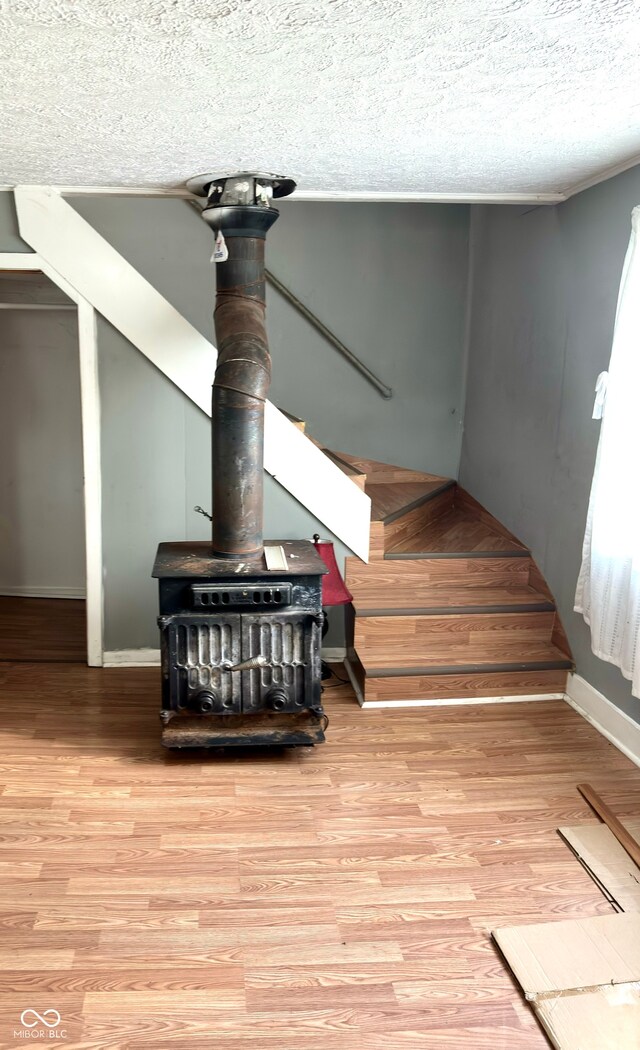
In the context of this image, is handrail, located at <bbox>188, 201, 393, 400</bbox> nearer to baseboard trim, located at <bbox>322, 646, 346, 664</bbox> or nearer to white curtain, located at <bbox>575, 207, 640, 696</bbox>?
baseboard trim, located at <bbox>322, 646, 346, 664</bbox>

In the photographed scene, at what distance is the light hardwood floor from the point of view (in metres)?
2.03

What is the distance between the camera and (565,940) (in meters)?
2.28

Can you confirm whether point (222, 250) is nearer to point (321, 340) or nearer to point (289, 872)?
point (321, 340)

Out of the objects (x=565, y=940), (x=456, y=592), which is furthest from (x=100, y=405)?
(x=565, y=940)

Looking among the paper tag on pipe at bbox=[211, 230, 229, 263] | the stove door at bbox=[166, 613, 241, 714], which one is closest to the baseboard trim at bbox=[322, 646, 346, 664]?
the stove door at bbox=[166, 613, 241, 714]

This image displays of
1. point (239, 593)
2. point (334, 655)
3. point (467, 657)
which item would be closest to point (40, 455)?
point (334, 655)

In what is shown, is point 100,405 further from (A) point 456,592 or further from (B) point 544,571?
(B) point 544,571

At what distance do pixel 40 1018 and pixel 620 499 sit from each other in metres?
2.47

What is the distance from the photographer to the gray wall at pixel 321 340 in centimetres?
396

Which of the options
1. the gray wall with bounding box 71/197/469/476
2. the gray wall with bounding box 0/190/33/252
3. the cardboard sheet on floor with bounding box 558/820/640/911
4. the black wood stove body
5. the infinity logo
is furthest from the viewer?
the gray wall with bounding box 71/197/469/476

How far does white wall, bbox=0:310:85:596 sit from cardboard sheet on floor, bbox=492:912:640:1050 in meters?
3.65

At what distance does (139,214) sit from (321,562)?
89.4 inches

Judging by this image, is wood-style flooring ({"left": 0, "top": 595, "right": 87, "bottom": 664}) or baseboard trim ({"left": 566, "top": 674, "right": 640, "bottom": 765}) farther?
wood-style flooring ({"left": 0, "top": 595, "right": 87, "bottom": 664})

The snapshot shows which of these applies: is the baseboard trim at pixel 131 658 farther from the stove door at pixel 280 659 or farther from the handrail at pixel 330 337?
the handrail at pixel 330 337
